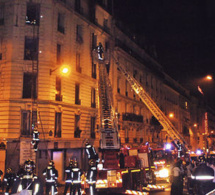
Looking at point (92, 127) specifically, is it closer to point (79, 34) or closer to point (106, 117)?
point (79, 34)

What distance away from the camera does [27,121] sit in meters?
22.5

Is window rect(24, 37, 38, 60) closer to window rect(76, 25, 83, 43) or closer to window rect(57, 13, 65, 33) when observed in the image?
window rect(57, 13, 65, 33)

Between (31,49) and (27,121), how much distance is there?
17.9ft

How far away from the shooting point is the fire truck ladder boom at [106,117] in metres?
16.7

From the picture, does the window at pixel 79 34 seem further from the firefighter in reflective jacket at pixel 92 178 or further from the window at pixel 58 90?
the firefighter in reflective jacket at pixel 92 178

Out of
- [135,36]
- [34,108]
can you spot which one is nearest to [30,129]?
[34,108]

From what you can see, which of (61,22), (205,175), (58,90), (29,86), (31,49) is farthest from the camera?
(61,22)

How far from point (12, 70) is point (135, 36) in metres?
27.1

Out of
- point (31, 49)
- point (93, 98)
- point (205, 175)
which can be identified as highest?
point (31, 49)

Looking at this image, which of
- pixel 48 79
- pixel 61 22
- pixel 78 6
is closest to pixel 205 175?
pixel 48 79

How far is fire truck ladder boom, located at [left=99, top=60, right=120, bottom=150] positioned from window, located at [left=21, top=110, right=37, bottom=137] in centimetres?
532

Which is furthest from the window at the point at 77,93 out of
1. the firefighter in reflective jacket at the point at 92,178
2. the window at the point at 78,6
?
the firefighter in reflective jacket at the point at 92,178

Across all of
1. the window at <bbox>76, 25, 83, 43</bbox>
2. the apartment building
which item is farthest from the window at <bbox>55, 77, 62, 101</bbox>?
the window at <bbox>76, 25, 83, 43</bbox>

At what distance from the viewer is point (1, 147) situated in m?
21.5
